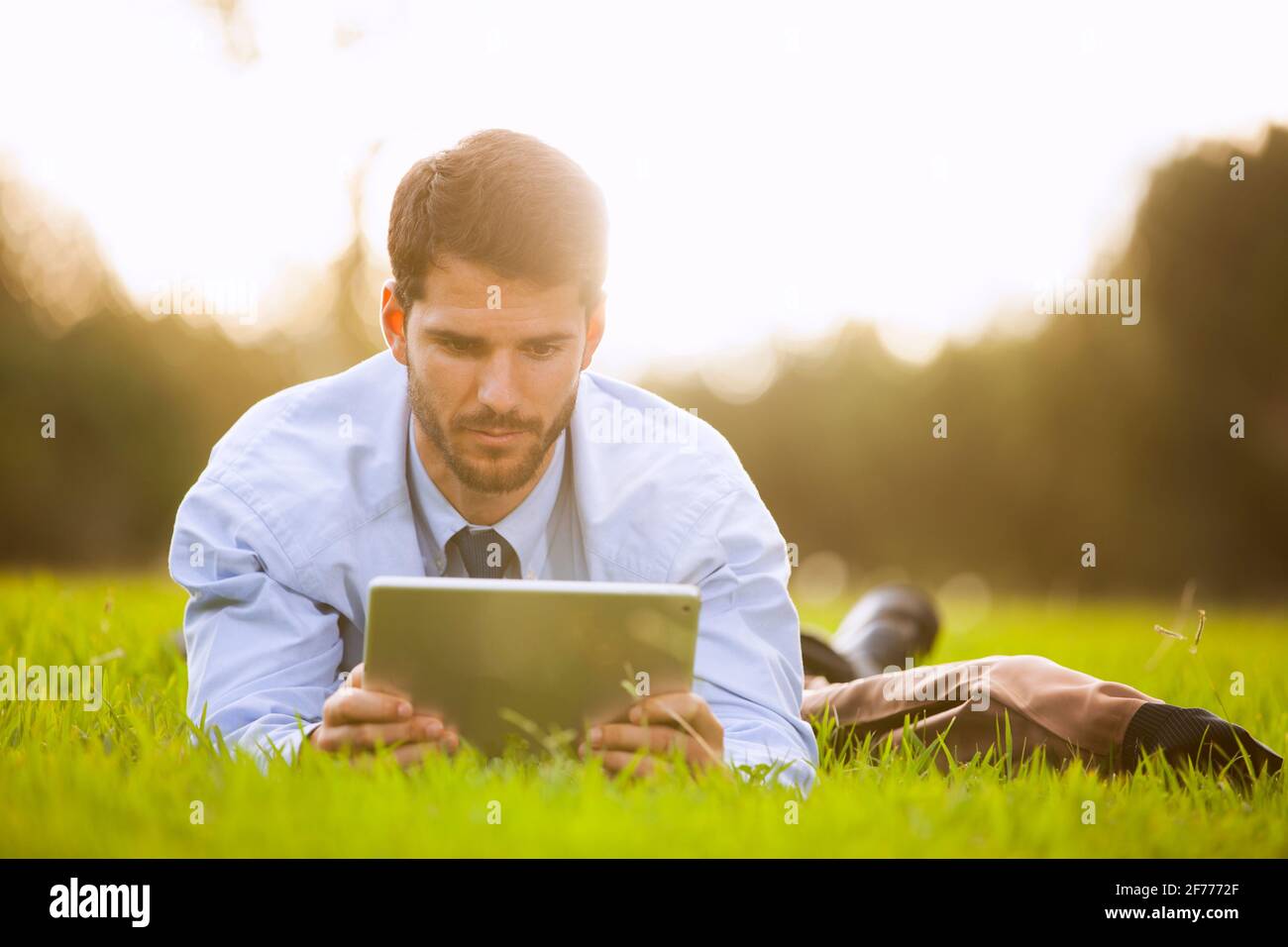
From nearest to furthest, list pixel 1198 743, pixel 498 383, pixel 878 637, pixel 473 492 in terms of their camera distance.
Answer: pixel 1198 743 → pixel 498 383 → pixel 473 492 → pixel 878 637

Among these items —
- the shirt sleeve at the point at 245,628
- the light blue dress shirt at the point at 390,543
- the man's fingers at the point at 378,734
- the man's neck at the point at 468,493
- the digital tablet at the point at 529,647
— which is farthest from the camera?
the man's neck at the point at 468,493

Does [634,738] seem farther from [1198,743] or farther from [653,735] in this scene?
[1198,743]

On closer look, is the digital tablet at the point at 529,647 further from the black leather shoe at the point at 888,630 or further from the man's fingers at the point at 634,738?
the black leather shoe at the point at 888,630

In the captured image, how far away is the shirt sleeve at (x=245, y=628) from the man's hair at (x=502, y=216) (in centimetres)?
75

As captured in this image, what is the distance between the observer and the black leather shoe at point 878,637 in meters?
4.29

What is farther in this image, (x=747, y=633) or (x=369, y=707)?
(x=747, y=633)

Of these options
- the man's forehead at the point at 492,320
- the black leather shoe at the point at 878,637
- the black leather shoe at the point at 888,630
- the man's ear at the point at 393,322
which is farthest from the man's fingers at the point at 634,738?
the black leather shoe at the point at 888,630

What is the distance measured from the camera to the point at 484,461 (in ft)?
9.87

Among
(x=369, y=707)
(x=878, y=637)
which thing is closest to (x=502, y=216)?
(x=369, y=707)

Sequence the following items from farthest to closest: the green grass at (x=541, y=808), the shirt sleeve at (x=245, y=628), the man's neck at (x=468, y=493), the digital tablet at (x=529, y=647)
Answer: the man's neck at (x=468, y=493), the shirt sleeve at (x=245, y=628), the digital tablet at (x=529, y=647), the green grass at (x=541, y=808)

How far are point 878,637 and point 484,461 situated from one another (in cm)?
242

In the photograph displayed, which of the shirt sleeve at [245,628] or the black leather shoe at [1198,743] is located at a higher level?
the shirt sleeve at [245,628]
